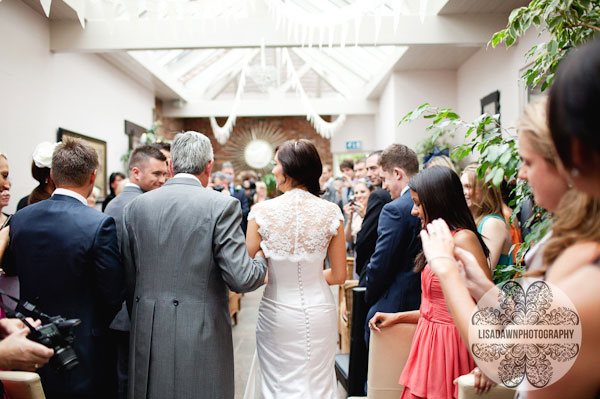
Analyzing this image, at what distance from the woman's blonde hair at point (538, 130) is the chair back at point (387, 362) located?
48.2 inches

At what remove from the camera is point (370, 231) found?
9.99 feet

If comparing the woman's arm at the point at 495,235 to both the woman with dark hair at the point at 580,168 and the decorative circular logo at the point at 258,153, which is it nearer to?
the woman with dark hair at the point at 580,168

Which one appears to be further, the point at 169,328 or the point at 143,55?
the point at 143,55

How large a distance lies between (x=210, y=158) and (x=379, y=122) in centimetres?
978

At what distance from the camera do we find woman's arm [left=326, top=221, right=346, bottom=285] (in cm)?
229

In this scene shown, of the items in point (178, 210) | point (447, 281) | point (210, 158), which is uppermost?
point (210, 158)

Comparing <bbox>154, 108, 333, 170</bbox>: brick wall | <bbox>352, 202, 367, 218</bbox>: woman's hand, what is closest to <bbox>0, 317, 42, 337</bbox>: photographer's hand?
<bbox>352, 202, 367, 218</bbox>: woman's hand

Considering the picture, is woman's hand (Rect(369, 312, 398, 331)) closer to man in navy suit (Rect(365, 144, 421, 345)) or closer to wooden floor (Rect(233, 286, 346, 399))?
man in navy suit (Rect(365, 144, 421, 345))

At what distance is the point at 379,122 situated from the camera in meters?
11.4

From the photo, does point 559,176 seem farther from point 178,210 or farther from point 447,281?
point 178,210

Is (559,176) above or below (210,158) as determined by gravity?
below

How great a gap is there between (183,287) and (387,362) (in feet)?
3.04

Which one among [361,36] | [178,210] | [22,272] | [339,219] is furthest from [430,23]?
[22,272]

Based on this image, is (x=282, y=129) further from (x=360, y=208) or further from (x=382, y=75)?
(x=360, y=208)
